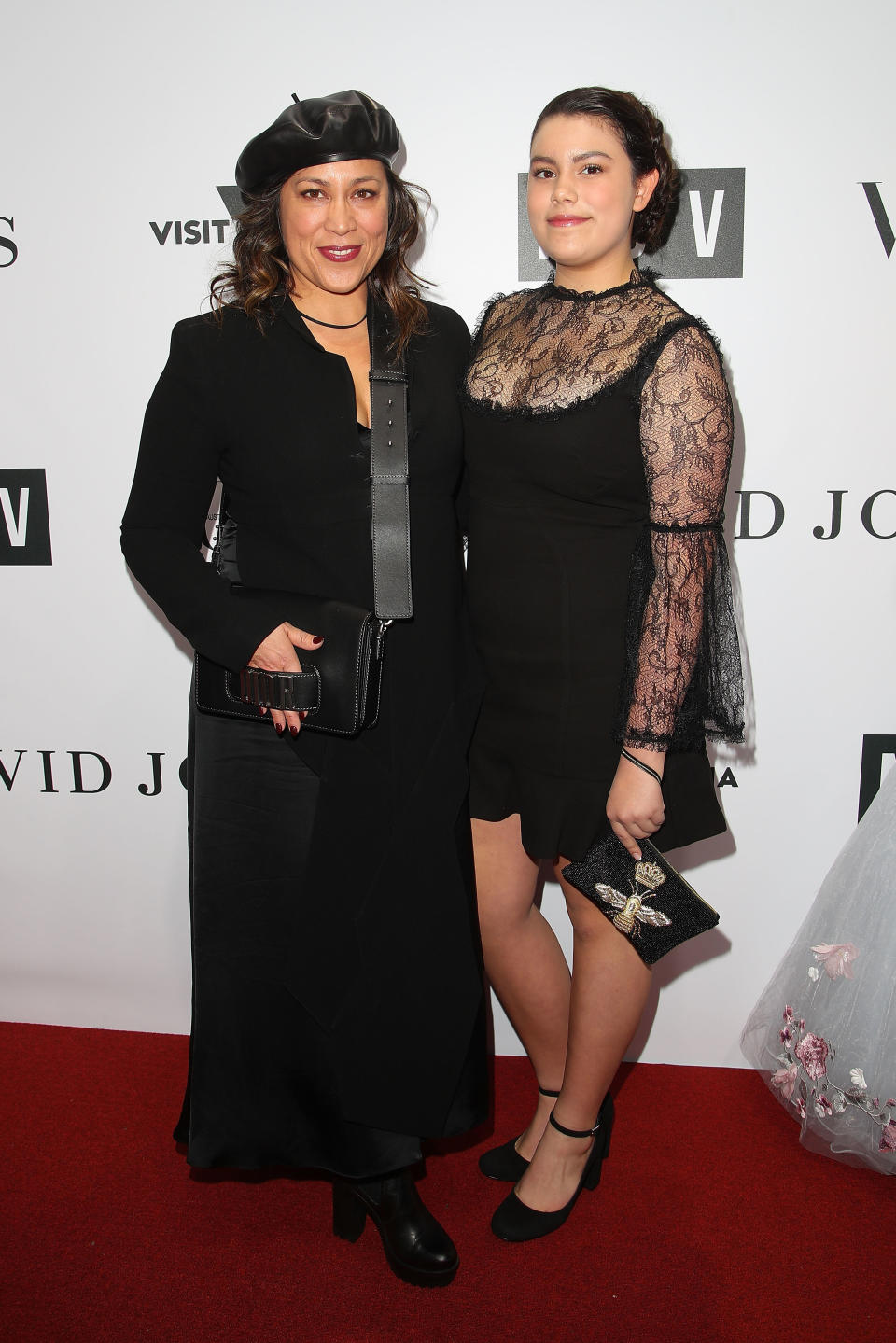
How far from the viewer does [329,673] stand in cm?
159

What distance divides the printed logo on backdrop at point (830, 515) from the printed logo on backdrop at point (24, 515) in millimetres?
1600

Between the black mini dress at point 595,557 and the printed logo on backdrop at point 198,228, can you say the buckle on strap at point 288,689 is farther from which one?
the printed logo on backdrop at point 198,228

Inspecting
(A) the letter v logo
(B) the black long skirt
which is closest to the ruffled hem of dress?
(B) the black long skirt

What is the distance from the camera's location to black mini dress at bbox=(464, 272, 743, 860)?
1513 mm

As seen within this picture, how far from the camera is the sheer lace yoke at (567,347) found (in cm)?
155

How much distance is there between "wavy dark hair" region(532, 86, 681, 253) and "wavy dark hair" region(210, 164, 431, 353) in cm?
28

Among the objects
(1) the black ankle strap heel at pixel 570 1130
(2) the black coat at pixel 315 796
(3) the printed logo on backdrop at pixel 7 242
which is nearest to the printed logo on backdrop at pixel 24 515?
(3) the printed logo on backdrop at pixel 7 242

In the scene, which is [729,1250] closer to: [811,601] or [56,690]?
[811,601]

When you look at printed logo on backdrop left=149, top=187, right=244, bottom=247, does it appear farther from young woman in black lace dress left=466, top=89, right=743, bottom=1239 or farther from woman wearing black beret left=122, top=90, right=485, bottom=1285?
young woman in black lace dress left=466, top=89, right=743, bottom=1239

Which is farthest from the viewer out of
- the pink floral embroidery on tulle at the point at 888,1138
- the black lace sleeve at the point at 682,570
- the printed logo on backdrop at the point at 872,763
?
the printed logo on backdrop at the point at 872,763

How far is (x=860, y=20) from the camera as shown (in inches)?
78.4

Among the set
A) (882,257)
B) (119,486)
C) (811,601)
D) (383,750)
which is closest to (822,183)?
(882,257)

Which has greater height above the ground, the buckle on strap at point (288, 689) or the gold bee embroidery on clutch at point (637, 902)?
the buckle on strap at point (288, 689)

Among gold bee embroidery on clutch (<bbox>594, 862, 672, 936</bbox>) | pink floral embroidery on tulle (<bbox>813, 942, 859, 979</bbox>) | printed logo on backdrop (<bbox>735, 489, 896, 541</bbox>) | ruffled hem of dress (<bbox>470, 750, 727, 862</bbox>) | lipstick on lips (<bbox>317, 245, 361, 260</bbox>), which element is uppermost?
lipstick on lips (<bbox>317, 245, 361, 260</bbox>)
